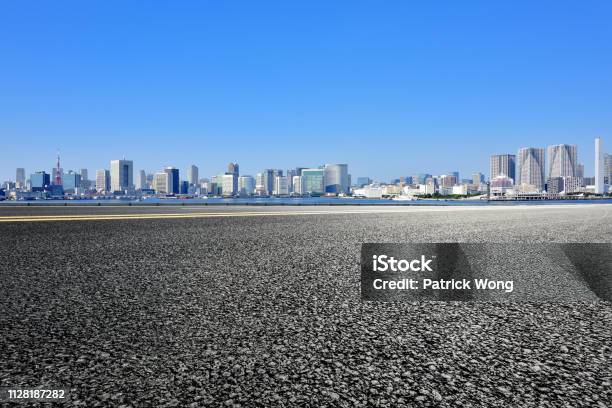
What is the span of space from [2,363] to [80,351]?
1.02 ft

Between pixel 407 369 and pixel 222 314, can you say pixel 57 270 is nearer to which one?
pixel 222 314

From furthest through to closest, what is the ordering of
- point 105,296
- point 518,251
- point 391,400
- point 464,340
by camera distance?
1. point 518,251
2. point 105,296
3. point 464,340
4. point 391,400

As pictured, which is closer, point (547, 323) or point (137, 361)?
point (137, 361)

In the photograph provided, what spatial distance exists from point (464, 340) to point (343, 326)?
66cm

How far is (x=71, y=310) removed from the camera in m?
2.90

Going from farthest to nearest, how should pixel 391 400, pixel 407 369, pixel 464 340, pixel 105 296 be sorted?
1. pixel 105 296
2. pixel 464 340
3. pixel 407 369
4. pixel 391 400

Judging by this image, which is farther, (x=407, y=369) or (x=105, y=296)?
(x=105, y=296)

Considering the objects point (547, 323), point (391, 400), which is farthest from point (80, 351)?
point (547, 323)

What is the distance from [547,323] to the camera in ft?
8.71

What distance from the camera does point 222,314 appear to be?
2.82 meters

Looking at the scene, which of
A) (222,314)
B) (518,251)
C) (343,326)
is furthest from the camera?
(518,251)

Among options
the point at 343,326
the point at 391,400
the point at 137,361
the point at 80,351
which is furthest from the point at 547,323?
the point at 80,351

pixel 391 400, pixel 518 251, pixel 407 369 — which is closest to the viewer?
pixel 391 400

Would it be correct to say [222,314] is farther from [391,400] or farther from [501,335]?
[501,335]
